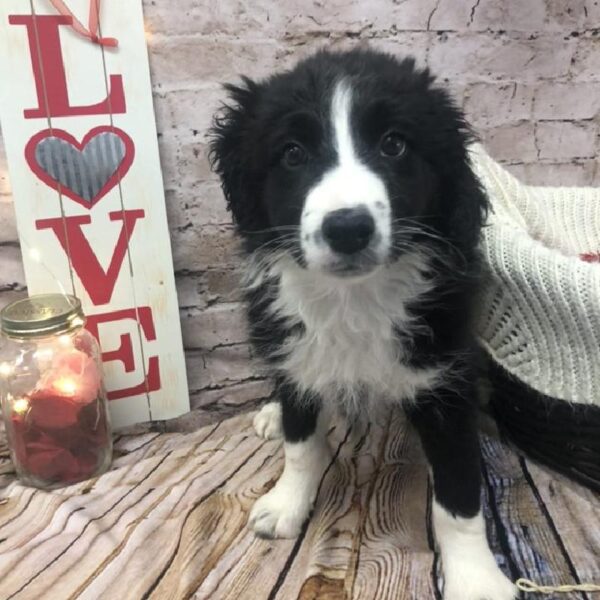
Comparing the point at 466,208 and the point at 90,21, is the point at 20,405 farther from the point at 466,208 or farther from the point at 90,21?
the point at 466,208

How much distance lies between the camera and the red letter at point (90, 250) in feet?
5.25

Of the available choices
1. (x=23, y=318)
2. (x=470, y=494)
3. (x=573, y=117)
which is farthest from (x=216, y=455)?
(x=573, y=117)

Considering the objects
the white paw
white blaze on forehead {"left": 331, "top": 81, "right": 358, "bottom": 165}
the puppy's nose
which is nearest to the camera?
the puppy's nose

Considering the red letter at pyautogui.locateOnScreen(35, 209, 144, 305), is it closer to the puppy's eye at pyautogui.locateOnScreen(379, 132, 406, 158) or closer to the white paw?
the white paw

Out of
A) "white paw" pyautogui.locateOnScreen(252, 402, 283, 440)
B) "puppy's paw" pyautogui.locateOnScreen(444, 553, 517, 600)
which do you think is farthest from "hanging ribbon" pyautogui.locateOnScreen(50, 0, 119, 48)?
"puppy's paw" pyautogui.locateOnScreen(444, 553, 517, 600)

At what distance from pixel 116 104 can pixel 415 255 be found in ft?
2.78

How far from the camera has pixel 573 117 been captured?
1952 mm

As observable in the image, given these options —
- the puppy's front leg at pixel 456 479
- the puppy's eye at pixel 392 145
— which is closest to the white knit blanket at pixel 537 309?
the puppy's front leg at pixel 456 479

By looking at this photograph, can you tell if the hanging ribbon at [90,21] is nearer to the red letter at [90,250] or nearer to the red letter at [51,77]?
the red letter at [51,77]

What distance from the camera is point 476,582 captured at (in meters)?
1.18

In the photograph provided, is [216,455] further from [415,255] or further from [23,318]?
[415,255]

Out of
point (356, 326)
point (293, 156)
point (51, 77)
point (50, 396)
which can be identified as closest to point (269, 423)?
point (50, 396)

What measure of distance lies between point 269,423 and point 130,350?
1.40 feet

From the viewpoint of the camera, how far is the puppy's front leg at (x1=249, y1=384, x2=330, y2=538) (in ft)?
4.58
